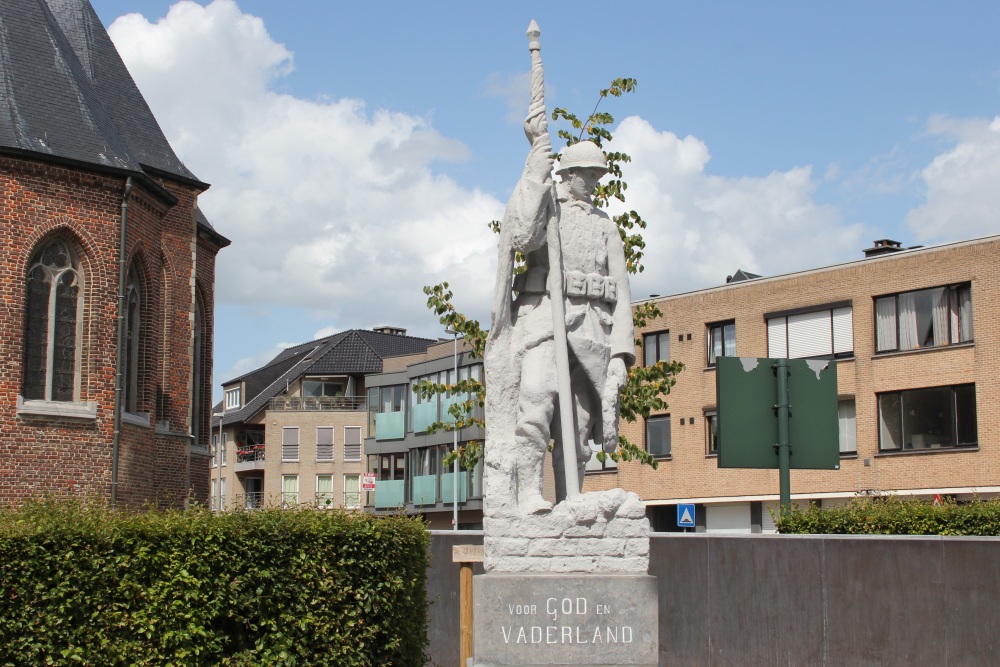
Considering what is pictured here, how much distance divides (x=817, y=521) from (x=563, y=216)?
19.8ft

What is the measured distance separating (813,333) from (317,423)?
4608cm

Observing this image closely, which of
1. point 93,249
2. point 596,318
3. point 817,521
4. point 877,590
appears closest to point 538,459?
point 596,318

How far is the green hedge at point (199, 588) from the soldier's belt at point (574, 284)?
8.79ft

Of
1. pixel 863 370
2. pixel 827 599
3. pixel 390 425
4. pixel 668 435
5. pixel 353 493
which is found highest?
pixel 863 370

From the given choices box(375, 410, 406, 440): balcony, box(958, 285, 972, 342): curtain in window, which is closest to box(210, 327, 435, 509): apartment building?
box(375, 410, 406, 440): balcony

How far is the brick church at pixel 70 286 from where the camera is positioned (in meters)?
24.1

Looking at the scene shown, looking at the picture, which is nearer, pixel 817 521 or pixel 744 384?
pixel 744 384

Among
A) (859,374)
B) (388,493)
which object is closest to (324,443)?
(388,493)

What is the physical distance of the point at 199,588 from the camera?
32.4ft

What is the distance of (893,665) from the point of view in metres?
11.9

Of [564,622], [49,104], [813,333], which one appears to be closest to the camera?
[564,622]

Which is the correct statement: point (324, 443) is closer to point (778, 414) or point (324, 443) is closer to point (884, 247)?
point (884, 247)

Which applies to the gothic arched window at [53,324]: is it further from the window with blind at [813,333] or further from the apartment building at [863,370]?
the window with blind at [813,333]

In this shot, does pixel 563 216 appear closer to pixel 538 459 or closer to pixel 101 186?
pixel 538 459
